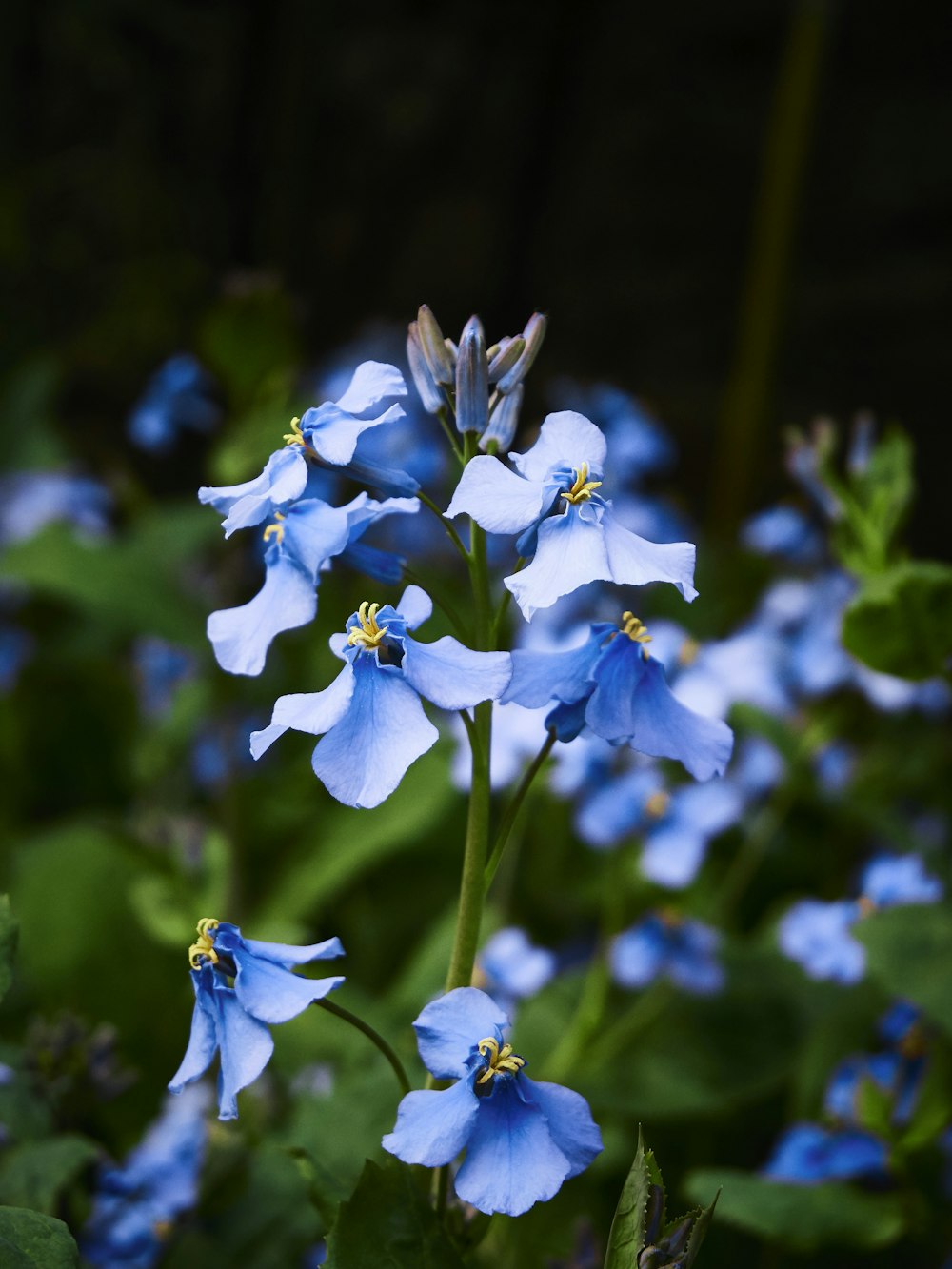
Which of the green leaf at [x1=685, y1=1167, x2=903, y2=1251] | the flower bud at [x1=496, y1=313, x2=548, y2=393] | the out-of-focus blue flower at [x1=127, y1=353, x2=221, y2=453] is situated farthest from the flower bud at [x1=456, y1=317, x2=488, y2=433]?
the out-of-focus blue flower at [x1=127, y1=353, x2=221, y2=453]

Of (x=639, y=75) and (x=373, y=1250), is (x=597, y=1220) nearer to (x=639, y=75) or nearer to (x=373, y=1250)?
(x=373, y=1250)

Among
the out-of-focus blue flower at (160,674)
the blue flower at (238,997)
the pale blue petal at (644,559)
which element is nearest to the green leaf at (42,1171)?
the blue flower at (238,997)

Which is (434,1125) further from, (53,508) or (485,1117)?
(53,508)

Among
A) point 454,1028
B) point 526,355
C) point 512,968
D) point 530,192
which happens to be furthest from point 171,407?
point 530,192

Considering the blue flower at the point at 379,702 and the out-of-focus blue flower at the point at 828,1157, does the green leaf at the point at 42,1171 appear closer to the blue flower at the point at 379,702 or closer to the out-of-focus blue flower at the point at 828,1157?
the blue flower at the point at 379,702

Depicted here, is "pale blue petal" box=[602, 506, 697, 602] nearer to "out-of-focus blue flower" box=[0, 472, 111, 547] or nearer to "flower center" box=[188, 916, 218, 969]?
"flower center" box=[188, 916, 218, 969]

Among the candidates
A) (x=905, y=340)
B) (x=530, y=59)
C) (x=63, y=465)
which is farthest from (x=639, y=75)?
(x=63, y=465)

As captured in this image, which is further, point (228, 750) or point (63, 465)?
point (63, 465)
